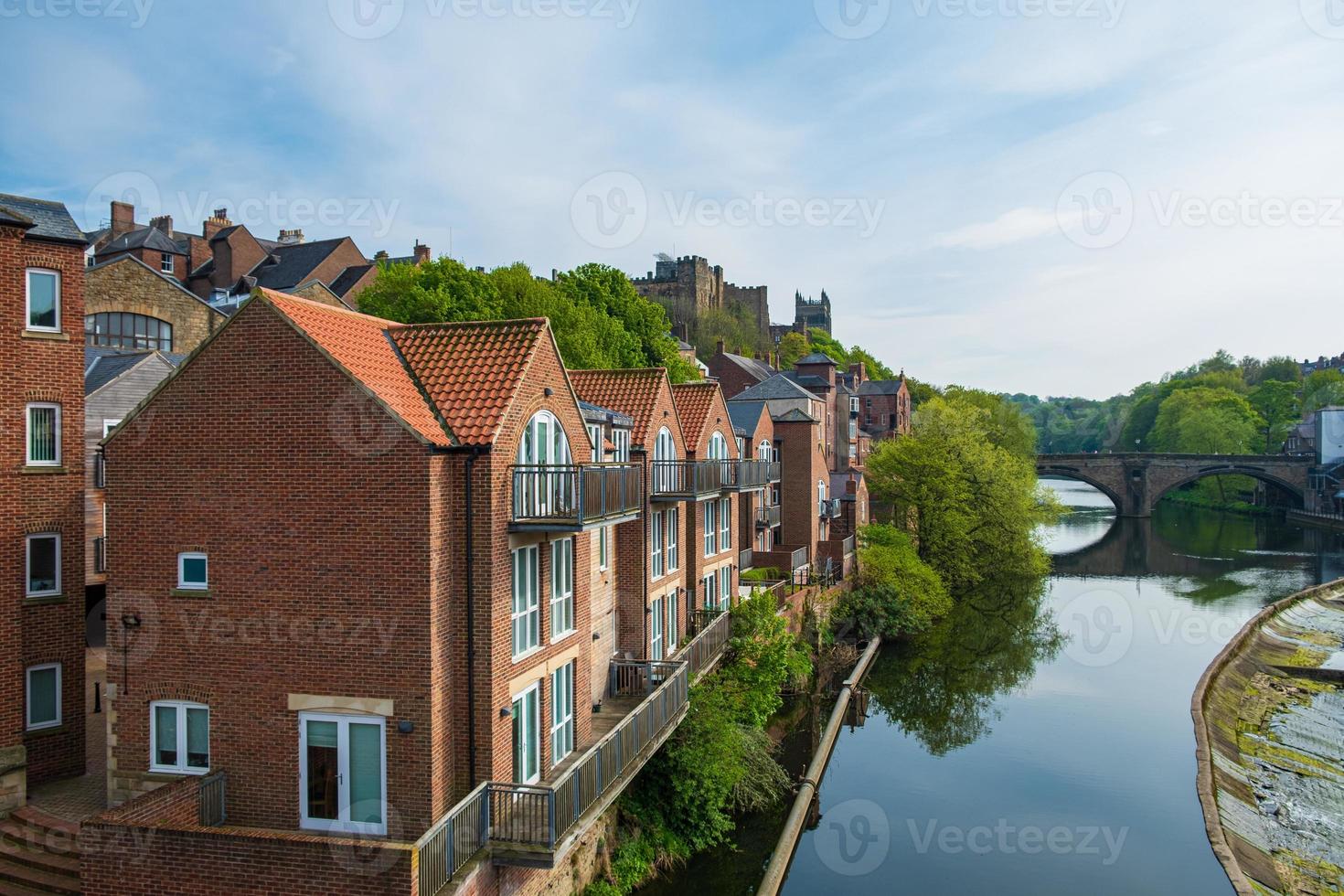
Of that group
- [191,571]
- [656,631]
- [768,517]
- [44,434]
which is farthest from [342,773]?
[768,517]

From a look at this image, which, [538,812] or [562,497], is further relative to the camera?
[562,497]

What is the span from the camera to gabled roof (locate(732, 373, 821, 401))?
47.5 meters

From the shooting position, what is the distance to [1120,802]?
79.0 ft

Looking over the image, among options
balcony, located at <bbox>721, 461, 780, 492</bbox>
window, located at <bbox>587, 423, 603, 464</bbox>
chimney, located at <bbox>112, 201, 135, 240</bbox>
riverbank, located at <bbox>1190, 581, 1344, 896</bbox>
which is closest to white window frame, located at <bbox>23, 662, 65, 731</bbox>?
window, located at <bbox>587, 423, 603, 464</bbox>

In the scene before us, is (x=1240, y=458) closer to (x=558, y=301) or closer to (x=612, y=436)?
(x=558, y=301)

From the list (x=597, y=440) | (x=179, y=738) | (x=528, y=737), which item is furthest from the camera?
(x=597, y=440)

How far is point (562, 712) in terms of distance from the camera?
16.8 meters

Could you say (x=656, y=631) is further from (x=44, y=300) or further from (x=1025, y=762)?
(x=44, y=300)

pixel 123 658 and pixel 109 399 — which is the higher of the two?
pixel 109 399

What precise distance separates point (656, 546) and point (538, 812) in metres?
11.0

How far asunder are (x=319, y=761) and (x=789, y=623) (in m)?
20.2

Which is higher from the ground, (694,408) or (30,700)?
(694,408)

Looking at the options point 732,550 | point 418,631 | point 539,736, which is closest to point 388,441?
point 418,631

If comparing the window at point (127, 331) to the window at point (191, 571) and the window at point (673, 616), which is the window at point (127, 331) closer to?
the window at point (673, 616)
